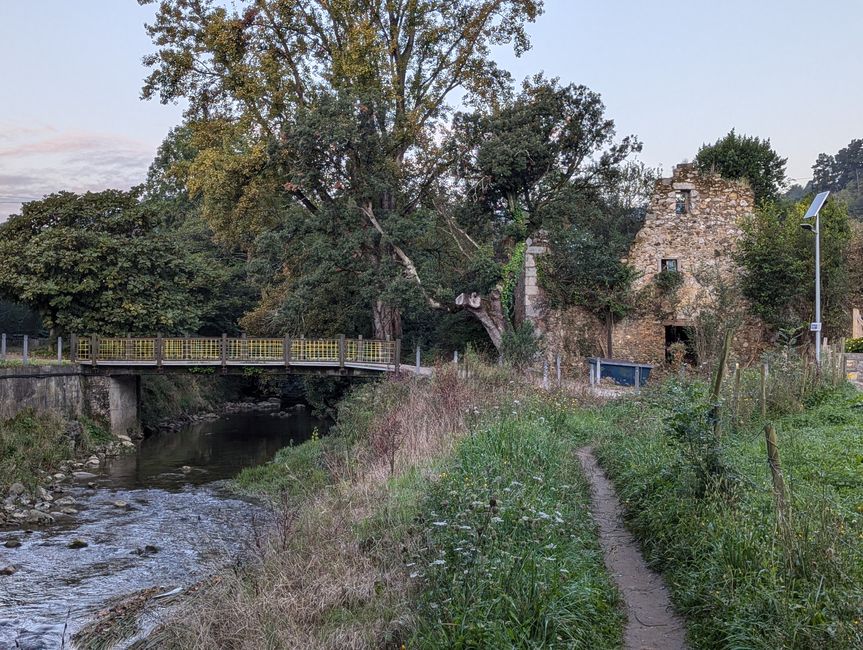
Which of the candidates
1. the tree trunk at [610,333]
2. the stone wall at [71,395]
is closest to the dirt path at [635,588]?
the tree trunk at [610,333]

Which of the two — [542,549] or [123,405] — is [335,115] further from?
[542,549]

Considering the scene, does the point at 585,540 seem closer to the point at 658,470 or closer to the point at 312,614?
the point at 658,470

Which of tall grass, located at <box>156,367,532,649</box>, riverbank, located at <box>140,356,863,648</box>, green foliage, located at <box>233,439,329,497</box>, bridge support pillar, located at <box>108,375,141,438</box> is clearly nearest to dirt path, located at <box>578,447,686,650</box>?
riverbank, located at <box>140,356,863,648</box>

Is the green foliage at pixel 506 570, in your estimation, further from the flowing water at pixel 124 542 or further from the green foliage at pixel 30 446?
the green foliage at pixel 30 446

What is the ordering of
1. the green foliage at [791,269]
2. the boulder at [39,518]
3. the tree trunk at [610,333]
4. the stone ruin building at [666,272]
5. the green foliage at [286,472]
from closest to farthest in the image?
the boulder at [39,518]
the green foliage at [286,472]
the green foliage at [791,269]
the stone ruin building at [666,272]
the tree trunk at [610,333]

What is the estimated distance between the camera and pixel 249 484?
1784cm

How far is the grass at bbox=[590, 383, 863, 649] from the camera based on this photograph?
4602mm

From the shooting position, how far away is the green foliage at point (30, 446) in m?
17.0

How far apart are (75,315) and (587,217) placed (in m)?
19.4

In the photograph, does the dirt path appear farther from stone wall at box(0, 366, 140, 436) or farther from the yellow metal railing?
stone wall at box(0, 366, 140, 436)

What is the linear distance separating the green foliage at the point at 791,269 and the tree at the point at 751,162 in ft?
19.9

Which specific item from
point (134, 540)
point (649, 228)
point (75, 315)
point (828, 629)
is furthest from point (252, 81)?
point (828, 629)

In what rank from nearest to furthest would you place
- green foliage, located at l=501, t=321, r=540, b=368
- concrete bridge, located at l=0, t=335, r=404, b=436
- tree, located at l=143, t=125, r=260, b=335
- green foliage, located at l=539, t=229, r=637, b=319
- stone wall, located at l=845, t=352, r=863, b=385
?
stone wall, located at l=845, t=352, r=863, b=385, green foliage, located at l=501, t=321, r=540, b=368, green foliage, located at l=539, t=229, r=637, b=319, concrete bridge, located at l=0, t=335, r=404, b=436, tree, located at l=143, t=125, r=260, b=335

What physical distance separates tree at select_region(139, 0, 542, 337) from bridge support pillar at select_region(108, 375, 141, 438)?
6.85 m
